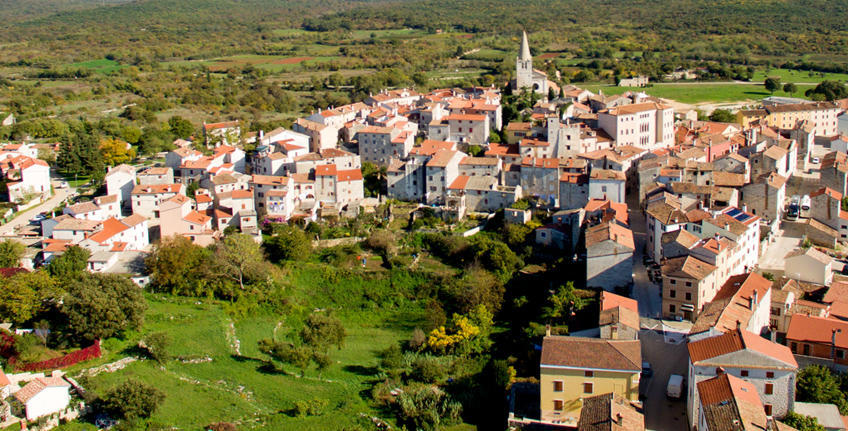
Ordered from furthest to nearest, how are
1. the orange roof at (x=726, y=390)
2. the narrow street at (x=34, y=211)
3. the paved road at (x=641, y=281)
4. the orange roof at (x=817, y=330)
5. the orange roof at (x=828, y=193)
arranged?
the narrow street at (x=34, y=211) < the orange roof at (x=828, y=193) < the paved road at (x=641, y=281) < the orange roof at (x=817, y=330) < the orange roof at (x=726, y=390)

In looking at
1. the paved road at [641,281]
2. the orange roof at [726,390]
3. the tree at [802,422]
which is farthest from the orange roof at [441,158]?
the tree at [802,422]

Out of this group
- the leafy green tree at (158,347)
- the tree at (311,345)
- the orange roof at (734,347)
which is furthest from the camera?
the leafy green tree at (158,347)

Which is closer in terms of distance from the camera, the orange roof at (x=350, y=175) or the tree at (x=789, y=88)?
the orange roof at (x=350, y=175)

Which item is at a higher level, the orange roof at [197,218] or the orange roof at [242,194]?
the orange roof at [242,194]

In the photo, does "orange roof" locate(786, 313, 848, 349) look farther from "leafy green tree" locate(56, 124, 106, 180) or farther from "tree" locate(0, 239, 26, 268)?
"leafy green tree" locate(56, 124, 106, 180)

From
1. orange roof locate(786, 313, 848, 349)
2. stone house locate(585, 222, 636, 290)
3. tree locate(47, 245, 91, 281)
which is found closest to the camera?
orange roof locate(786, 313, 848, 349)

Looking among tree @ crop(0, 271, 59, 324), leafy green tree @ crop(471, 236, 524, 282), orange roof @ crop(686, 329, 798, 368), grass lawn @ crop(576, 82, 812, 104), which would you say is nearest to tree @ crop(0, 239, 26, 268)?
tree @ crop(0, 271, 59, 324)

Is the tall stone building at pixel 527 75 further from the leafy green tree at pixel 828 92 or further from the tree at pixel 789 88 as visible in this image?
the tree at pixel 789 88
